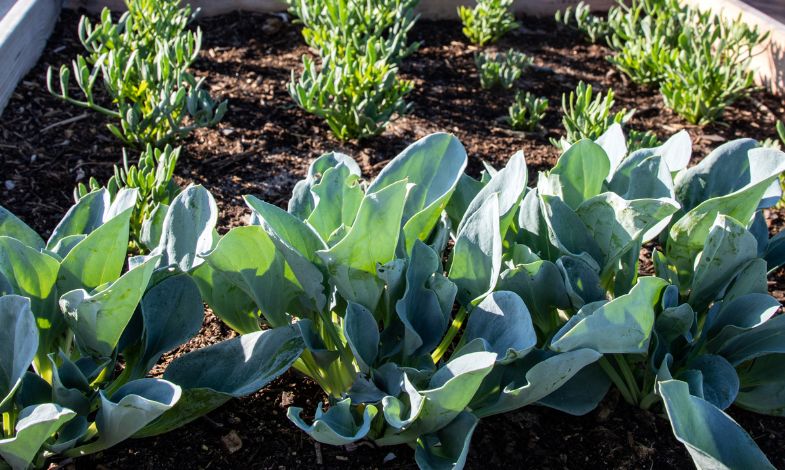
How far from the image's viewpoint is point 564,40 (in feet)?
16.6

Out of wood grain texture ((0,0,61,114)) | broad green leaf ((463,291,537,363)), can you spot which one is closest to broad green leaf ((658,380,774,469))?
broad green leaf ((463,291,537,363))

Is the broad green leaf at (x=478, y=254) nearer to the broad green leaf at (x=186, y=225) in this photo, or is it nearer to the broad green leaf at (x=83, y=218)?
the broad green leaf at (x=186, y=225)

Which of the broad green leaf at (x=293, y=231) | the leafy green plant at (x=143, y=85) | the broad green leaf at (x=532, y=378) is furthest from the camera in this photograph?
the leafy green plant at (x=143, y=85)

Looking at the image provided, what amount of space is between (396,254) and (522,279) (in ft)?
→ 1.08

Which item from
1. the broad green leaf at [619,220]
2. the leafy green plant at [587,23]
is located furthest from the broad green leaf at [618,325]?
the leafy green plant at [587,23]

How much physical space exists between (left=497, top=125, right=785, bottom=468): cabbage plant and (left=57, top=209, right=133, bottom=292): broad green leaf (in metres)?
0.93

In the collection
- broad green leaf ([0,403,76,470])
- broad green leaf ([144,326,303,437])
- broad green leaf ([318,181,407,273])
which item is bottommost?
broad green leaf ([144,326,303,437])

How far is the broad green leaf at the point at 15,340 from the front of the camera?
159 cm

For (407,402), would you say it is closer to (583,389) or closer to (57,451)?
(583,389)

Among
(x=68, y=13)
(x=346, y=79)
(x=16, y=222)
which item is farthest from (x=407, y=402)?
(x=68, y=13)

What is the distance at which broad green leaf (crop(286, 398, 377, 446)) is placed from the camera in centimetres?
168

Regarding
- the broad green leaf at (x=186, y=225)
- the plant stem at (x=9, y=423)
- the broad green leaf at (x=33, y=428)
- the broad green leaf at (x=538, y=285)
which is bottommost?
the plant stem at (x=9, y=423)

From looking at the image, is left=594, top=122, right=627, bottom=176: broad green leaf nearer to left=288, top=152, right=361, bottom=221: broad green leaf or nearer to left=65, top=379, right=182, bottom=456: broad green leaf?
left=288, top=152, right=361, bottom=221: broad green leaf

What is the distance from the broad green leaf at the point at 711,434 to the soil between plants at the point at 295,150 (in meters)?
0.48
